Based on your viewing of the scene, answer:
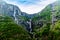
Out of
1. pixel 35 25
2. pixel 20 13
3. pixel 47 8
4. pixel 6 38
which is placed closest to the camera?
pixel 6 38

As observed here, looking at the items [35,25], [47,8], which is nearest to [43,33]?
[35,25]

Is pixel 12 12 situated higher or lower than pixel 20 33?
higher

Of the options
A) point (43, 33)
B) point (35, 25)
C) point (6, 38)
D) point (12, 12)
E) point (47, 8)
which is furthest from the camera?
point (47, 8)

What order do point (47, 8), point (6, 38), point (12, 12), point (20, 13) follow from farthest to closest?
point (47, 8) → point (20, 13) → point (12, 12) → point (6, 38)

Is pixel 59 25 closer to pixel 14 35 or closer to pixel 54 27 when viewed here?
pixel 54 27

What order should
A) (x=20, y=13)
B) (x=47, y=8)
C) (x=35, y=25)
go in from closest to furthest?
1. (x=35, y=25)
2. (x=20, y=13)
3. (x=47, y=8)

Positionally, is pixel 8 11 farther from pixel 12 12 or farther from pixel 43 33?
pixel 43 33

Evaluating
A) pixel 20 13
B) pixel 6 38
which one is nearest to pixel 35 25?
pixel 20 13

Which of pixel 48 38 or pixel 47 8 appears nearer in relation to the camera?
pixel 48 38

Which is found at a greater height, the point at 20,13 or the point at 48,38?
the point at 20,13
